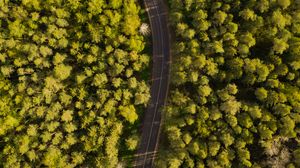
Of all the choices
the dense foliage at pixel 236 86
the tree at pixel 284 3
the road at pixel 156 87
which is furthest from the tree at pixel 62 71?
the tree at pixel 284 3

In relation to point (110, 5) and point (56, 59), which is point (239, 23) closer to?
point (110, 5)

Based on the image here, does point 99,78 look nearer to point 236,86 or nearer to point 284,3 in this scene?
point 236,86

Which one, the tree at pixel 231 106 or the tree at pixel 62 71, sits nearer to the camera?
the tree at pixel 231 106

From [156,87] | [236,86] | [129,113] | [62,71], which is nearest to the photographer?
[236,86]

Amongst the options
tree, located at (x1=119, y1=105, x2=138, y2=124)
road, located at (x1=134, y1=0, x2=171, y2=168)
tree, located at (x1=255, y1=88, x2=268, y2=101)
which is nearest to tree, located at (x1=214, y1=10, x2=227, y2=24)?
road, located at (x1=134, y1=0, x2=171, y2=168)

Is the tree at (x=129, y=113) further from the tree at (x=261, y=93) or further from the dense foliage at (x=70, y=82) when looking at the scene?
the tree at (x=261, y=93)

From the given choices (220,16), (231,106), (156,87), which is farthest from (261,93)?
(156,87)

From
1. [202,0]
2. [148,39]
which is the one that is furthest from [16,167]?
[202,0]
